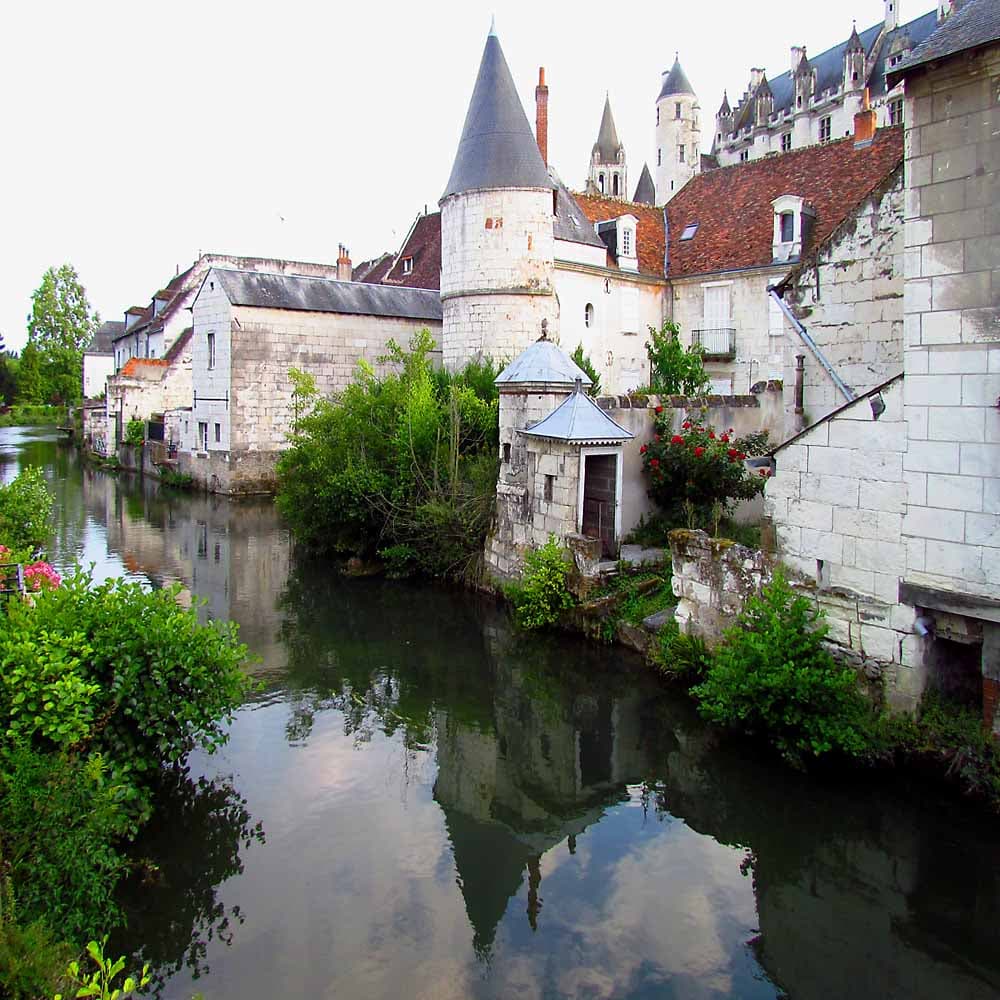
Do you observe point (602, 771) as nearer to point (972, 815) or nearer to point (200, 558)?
point (972, 815)

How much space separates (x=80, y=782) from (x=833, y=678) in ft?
17.9

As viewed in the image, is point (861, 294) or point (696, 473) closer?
point (861, 294)

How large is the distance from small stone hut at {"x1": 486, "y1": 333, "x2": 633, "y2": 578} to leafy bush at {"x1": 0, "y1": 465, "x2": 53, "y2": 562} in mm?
6300

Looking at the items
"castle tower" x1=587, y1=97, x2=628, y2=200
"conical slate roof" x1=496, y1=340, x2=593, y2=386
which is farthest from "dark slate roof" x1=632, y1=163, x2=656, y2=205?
"conical slate roof" x1=496, y1=340, x2=593, y2=386

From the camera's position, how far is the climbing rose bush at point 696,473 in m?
11.9

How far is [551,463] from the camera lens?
12117mm

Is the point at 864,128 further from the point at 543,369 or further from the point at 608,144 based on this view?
the point at 608,144

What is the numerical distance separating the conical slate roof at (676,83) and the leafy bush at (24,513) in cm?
3840

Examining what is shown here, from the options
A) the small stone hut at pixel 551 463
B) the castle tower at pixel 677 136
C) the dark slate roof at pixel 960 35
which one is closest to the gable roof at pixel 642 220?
the small stone hut at pixel 551 463

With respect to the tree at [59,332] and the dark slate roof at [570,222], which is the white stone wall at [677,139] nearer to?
the dark slate roof at [570,222]

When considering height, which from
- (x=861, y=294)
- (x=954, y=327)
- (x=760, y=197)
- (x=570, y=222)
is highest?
(x=760, y=197)

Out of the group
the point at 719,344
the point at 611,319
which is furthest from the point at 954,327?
the point at 611,319

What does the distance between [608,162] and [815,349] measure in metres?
45.4

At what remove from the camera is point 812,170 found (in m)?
21.4
